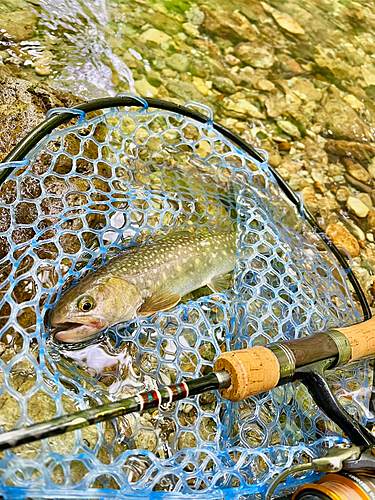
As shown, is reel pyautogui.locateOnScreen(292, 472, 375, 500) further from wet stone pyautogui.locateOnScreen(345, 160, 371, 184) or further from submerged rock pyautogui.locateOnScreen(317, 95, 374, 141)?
submerged rock pyautogui.locateOnScreen(317, 95, 374, 141)

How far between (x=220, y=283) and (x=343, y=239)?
1924 millimetres

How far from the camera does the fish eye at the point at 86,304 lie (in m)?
2.79

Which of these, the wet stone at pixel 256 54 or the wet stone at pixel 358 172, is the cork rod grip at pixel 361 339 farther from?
the wet stone at pixel 256 54

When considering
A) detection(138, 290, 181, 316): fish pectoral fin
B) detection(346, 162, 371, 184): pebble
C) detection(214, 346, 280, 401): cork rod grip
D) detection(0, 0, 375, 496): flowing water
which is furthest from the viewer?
detection(346, 162, 371, 184): pebble

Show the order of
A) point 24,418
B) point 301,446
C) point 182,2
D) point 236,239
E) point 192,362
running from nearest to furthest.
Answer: point 24,418
point 301,446
point 192,362
point 236,239
point 182,2

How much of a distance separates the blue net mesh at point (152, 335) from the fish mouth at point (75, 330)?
0.31ft

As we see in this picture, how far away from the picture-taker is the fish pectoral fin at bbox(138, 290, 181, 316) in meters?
3.09

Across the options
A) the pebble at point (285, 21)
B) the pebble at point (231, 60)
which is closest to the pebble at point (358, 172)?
the pebble at point (231, 60)

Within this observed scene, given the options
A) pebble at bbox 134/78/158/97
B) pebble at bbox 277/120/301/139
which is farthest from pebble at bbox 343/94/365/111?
pebble at bbox 134/78/158/97

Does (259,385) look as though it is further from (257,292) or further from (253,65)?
(253,65)

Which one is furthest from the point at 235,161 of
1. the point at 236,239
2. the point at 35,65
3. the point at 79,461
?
the point at 79,461

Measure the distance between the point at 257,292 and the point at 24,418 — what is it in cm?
178

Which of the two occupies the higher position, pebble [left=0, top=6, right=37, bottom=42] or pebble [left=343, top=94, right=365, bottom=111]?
pebble [left=343, top=94, right=365, bottom=111]

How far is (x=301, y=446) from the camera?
2641 millimetres
